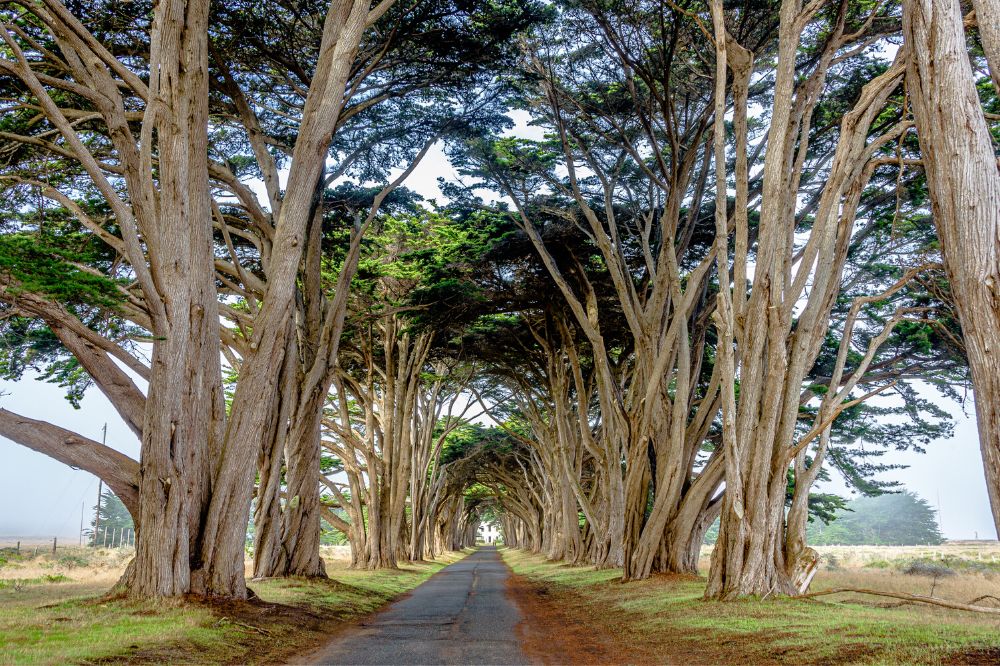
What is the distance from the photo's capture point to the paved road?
7.30m

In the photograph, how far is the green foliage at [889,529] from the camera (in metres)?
85.9

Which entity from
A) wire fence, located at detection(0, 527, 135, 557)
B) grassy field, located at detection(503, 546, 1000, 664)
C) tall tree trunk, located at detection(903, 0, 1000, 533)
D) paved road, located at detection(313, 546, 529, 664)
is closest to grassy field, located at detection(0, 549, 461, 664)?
paved road, located at detection(313, 546, 529, 664)

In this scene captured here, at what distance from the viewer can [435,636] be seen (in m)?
8.91

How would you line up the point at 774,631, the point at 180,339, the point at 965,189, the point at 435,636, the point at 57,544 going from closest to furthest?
the point at 965,189
the point at 774,631
the point at 435,636
the point at 180,339
the point at 57,544

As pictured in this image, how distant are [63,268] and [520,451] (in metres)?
34.8

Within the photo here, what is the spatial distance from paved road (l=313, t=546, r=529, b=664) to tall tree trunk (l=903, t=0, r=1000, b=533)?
465 cm

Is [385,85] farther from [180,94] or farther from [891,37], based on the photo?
[891,37]

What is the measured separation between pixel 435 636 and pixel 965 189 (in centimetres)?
704

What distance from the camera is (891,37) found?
488 inches

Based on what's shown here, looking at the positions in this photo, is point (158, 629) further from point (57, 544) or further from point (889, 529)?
point (889, 529)

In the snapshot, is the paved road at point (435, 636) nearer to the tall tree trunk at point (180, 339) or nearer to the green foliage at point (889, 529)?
the tall tree trunk at point (180, 339)

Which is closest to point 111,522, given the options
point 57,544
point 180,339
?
point 57,544

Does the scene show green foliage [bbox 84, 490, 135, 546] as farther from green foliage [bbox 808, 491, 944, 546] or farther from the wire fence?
green foliage [bbox 808, 491, 944, 546]

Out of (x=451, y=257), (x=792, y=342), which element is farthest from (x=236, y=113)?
(x=792, y=342)
